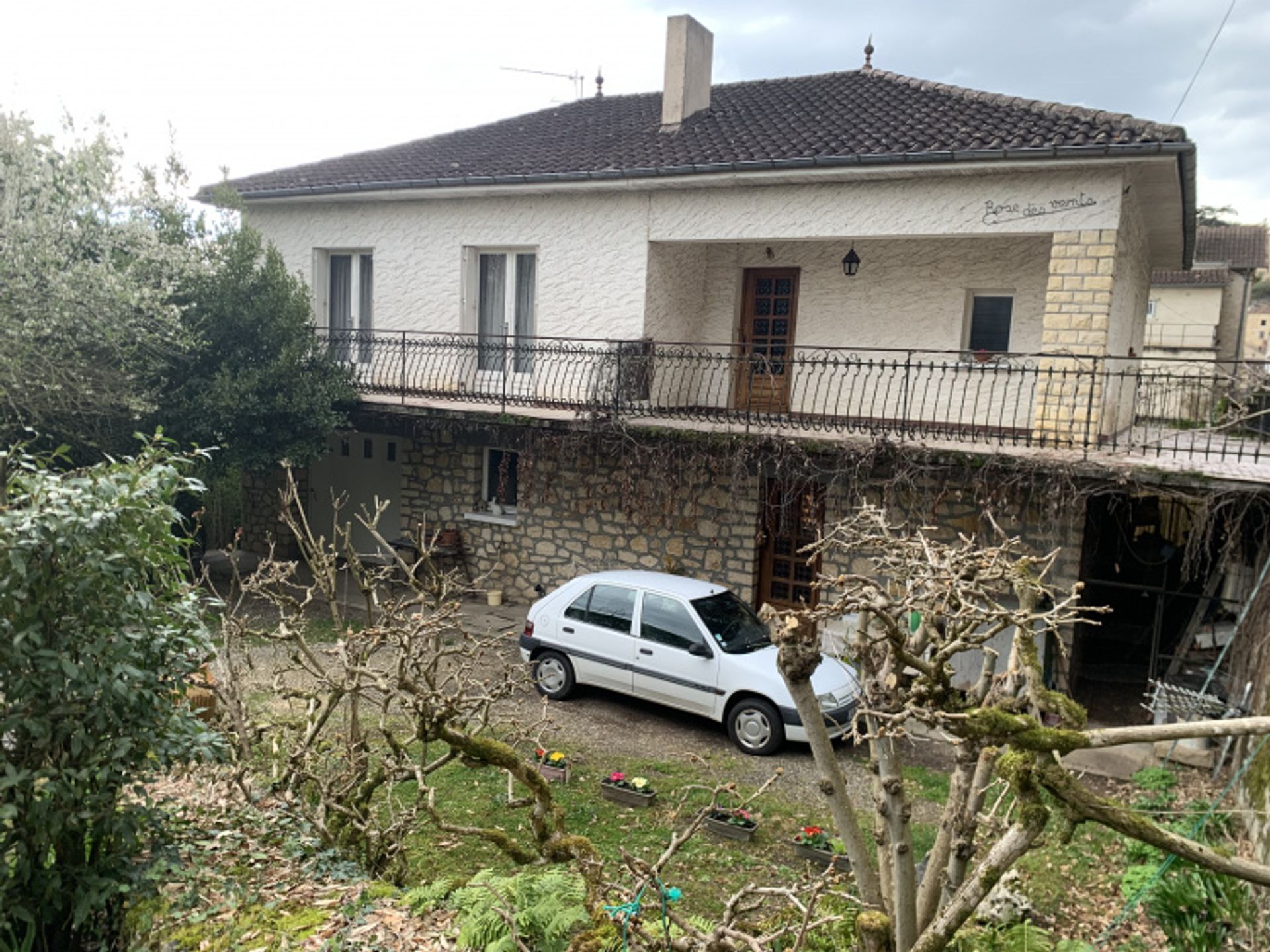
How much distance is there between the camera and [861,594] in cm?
364

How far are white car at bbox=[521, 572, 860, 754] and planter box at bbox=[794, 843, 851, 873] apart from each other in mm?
1935

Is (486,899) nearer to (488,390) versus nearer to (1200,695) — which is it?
(1200,695)

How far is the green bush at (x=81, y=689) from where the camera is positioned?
3.92 meters

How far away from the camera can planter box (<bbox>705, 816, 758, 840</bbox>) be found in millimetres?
7324

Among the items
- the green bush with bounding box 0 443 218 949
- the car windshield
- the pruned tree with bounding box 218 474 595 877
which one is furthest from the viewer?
the car windshield

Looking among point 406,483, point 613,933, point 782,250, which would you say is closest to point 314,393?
point 406,483

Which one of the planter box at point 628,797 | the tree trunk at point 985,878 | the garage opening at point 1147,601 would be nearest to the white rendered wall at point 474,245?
the garage opening at point 1147,601

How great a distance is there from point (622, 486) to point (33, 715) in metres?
9.69

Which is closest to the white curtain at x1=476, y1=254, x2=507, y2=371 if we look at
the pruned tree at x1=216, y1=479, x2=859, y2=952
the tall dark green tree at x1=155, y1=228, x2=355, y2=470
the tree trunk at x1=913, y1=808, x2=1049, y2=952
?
the tall dark green tree at x1=155, y1=228, x2=355, y2=470

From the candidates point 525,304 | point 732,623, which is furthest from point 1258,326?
point 732,623

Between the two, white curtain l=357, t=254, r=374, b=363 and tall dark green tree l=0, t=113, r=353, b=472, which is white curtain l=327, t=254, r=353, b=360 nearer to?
white curtain l=357, t=254, r=374, b=363

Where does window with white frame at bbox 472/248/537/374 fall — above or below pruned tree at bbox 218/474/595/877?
above

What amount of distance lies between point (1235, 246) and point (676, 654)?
4203cm

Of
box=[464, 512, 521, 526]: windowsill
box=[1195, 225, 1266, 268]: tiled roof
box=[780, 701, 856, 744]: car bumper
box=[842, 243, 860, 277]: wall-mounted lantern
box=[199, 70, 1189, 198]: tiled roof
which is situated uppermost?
box=[1195, 225, 1266, 268]: tiled roof
